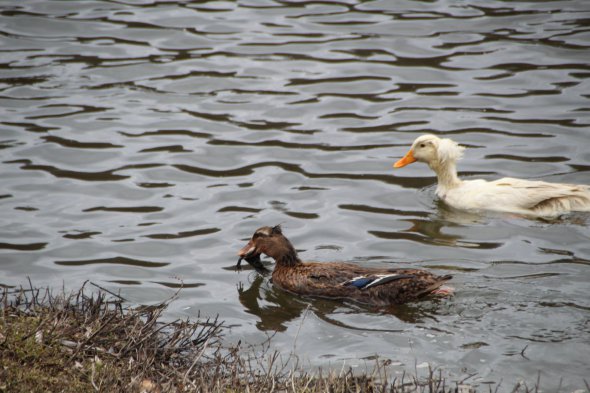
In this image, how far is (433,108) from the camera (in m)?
13.9

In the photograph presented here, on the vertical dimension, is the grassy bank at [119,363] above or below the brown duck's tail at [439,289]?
above

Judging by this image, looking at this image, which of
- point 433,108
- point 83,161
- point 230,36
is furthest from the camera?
point 230,36

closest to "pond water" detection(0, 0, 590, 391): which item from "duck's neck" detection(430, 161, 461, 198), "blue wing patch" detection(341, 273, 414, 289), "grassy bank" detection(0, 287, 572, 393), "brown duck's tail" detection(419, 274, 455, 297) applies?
"brown duck's tail" detection(419, 274, 455, 297)

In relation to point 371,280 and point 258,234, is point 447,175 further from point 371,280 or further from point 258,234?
point 371,280

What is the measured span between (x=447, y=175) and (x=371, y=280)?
11.3ft

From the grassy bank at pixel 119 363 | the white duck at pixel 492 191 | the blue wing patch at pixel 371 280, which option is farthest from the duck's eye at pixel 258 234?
the white duck at pixel 492 191

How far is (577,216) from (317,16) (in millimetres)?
8728

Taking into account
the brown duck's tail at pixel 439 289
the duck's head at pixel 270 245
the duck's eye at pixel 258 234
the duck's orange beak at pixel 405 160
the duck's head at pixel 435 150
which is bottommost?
the brown duck's tail at pixel 439 289

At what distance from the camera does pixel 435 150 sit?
11.6m

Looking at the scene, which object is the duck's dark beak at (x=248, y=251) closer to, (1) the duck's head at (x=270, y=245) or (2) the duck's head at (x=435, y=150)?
(1) the duck's head at (x=270, y=245)

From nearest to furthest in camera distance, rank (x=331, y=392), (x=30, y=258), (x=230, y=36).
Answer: (x=331, y=392) → (x=30, y=258) → (x=230, y=36)

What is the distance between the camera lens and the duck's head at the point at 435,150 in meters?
11.5

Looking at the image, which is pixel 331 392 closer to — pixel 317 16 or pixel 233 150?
pixel 233 150

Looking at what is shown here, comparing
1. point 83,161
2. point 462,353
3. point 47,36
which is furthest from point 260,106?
point 462,353
